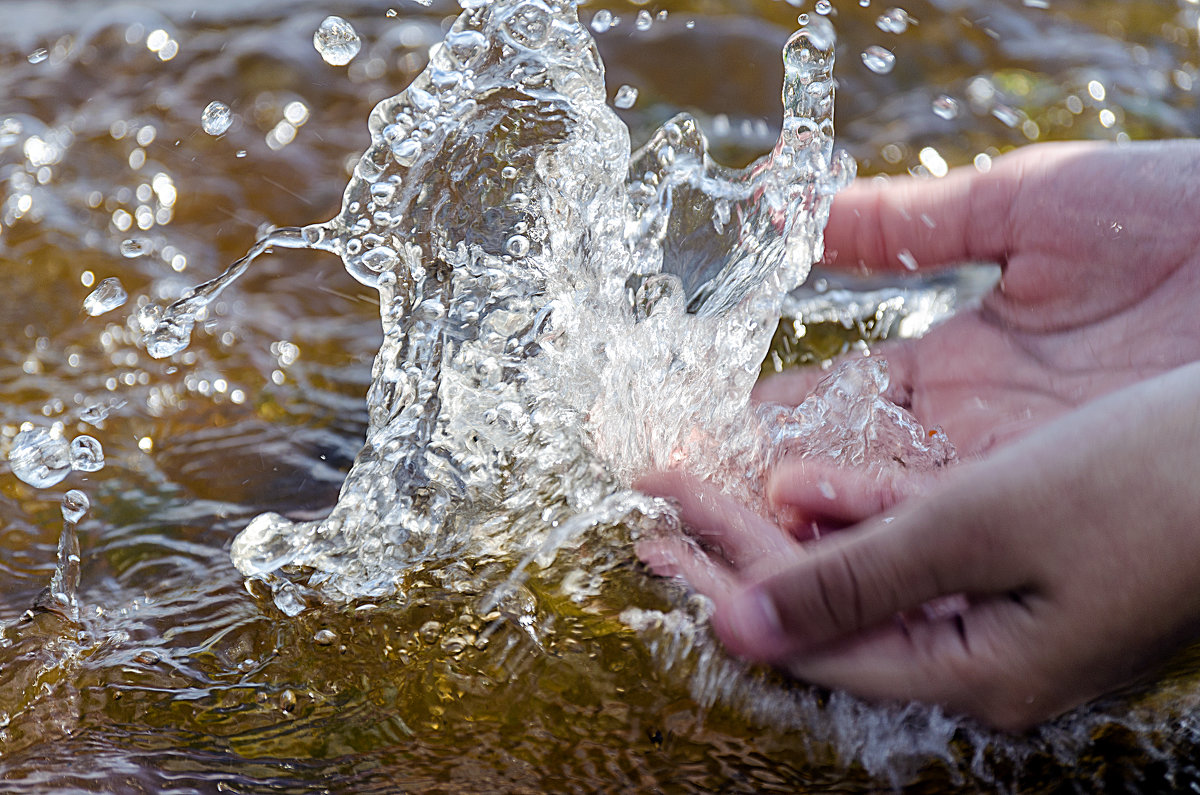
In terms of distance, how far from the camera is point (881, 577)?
1156 millimetres

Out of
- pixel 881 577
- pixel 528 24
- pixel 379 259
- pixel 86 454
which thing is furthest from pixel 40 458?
pixel 881 577

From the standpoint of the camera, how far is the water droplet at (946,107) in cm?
305

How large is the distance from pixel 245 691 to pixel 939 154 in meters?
2.31

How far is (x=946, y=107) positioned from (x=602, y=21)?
41.7 inches

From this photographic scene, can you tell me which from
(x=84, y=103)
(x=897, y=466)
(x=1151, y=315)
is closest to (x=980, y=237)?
(x=1151, y=315)

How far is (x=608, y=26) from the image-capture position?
3248 mm

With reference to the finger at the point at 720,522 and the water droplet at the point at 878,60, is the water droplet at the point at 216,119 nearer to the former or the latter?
the water droplet at the point at 878,60

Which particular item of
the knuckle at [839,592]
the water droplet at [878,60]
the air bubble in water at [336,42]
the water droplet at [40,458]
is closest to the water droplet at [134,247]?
the water droplet at [40,458]

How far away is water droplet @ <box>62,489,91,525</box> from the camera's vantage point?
176 cm

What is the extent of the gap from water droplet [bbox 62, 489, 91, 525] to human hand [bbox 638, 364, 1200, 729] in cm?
113

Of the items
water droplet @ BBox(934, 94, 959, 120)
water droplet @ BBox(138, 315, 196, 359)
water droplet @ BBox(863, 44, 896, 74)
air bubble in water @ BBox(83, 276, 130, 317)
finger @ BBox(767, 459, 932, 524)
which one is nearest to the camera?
finger @ BBox(767, 459, 932, 524)

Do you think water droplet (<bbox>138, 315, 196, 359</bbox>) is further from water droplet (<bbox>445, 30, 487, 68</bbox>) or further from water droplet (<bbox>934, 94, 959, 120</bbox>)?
water droplet (<bbox>934, 94, 959, 120</bbox>)

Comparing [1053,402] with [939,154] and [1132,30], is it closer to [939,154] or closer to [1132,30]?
[939,154]

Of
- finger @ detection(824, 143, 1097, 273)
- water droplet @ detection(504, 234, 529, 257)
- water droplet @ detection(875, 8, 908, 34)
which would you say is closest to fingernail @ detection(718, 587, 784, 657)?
water droplet @ detection(504, 234, 529, 257)
